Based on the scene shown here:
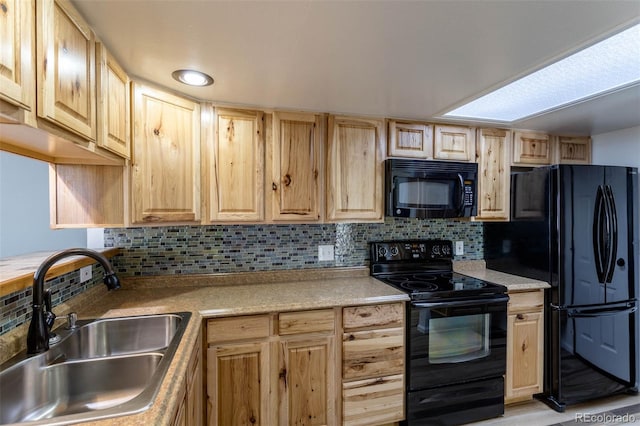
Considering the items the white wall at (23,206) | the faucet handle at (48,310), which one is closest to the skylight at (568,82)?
the faucet handle at (48,310)

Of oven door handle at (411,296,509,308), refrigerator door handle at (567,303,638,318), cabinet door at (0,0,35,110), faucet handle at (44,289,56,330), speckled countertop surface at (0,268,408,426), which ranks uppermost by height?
cabinet door at (0,0,35,110)

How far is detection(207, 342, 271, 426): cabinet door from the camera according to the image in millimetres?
1611

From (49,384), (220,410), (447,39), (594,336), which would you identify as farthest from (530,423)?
(49,384)

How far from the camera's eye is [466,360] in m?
1.99

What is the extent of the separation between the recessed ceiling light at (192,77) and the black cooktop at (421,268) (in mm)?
1618

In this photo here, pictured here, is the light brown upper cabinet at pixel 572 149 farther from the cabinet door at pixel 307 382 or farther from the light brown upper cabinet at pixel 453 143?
the cabinet door at pixel 307 382

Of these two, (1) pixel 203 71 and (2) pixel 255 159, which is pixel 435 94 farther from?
(1) pixel 203 71

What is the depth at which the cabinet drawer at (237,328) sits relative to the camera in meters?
1.62

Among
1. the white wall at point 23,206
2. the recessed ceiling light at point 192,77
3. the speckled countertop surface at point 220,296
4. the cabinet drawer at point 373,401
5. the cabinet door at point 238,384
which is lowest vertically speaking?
the cabinet drawer at point 373,401

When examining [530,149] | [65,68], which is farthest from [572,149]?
[65,68]

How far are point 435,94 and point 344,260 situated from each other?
1.34 metres

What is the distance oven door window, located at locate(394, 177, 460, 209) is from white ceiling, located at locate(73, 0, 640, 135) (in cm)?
60

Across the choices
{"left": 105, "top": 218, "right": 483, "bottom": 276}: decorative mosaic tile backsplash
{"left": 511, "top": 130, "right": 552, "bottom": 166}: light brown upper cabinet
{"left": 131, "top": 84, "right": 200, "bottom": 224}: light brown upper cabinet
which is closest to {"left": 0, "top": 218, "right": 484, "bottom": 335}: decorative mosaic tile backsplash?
{"left": 105, "top": 218, "right": 483, "bottom": 276}: decorative mosaic tile backsplash

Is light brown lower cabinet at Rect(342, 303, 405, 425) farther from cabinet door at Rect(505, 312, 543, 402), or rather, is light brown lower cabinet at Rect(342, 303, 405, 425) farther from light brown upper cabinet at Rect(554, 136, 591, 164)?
light brown upper cabinet at Rect(554, 136, 591, 164)
